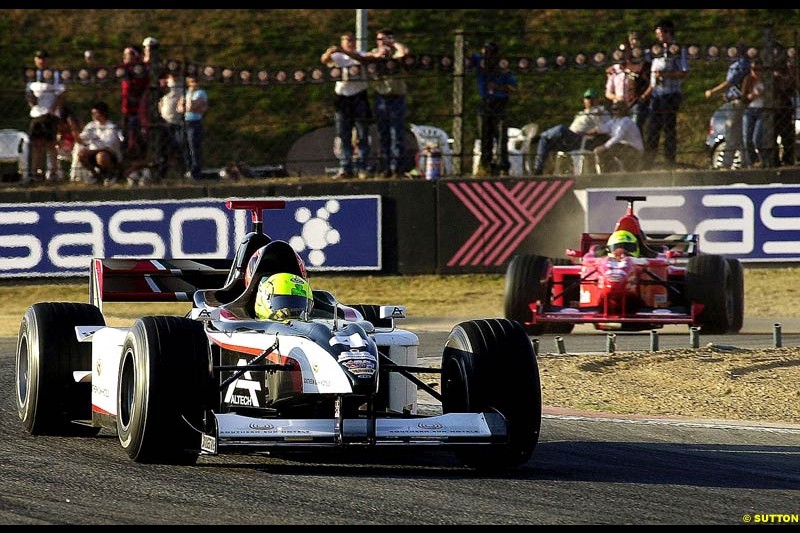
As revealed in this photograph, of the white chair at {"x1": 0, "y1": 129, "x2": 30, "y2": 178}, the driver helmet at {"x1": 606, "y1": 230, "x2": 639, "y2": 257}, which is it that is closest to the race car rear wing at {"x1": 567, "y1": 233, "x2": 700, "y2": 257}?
the driver helmet at {"x1": 606, "y1": 230, "x2": 639, "y2": 257}

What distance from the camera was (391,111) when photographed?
63.9ft

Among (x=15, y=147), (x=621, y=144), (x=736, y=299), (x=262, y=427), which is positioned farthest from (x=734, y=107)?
(x=262, y=427)

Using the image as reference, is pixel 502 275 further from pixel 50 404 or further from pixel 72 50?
pixel 72 50

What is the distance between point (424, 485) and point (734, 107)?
12.7m

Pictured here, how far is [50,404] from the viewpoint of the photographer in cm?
920

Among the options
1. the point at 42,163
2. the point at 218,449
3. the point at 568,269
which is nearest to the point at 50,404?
the point at 218,449

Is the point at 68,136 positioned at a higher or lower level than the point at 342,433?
higher

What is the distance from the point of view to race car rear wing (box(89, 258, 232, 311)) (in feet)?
33.6

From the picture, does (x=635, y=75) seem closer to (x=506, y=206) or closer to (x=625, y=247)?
(x=506, y=206)

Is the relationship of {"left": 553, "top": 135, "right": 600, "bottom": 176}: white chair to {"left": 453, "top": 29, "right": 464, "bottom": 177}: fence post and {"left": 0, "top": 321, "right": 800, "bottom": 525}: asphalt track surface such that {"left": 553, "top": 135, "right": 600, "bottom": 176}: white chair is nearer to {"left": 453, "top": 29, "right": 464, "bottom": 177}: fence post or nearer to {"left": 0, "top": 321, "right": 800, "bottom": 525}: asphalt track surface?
{"left": 453, "top": 29, "right": 464, "bottom": 177}: fence post

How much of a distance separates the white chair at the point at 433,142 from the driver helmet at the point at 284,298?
10.5m

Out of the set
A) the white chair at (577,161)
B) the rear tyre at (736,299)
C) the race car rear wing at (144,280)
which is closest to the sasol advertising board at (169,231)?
the white chair at (577,161)

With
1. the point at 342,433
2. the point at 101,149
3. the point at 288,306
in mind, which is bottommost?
the point at 342,433

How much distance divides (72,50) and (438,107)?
24.3 ft
